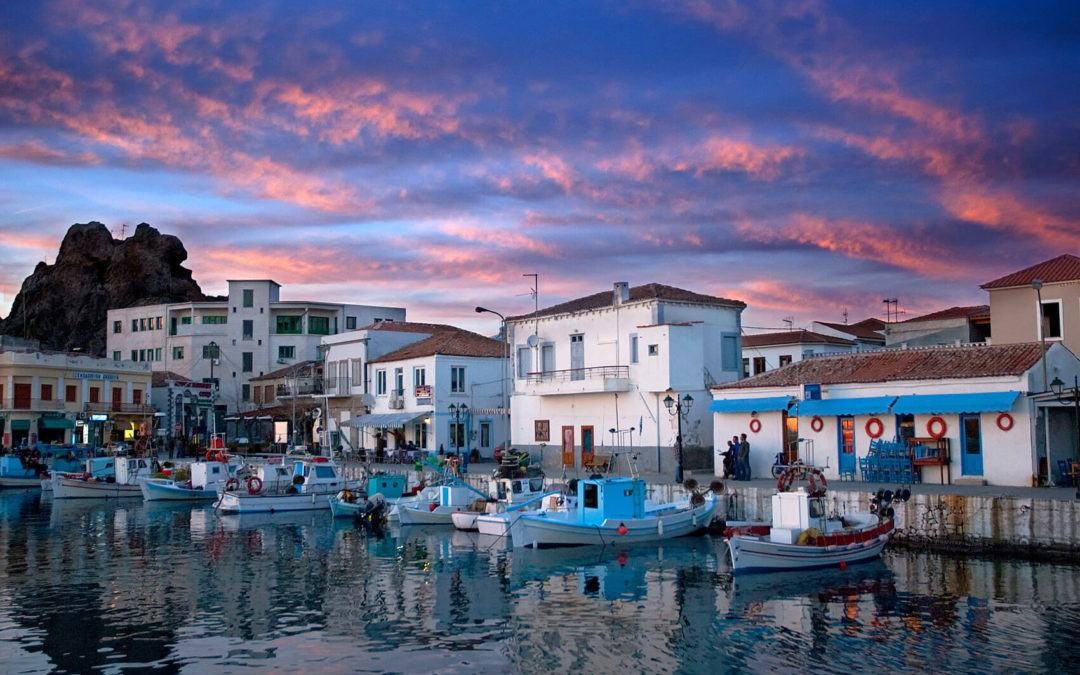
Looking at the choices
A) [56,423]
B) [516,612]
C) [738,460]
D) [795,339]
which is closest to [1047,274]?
[738,460]

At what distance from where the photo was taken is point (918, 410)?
29.0m

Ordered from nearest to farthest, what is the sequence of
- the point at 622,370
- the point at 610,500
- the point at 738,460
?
1. the point at 610,500
2. the point at 738,460
3. the point at 622,370

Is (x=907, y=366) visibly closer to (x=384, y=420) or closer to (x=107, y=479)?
(x=384, y=420)

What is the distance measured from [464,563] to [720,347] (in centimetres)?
1945

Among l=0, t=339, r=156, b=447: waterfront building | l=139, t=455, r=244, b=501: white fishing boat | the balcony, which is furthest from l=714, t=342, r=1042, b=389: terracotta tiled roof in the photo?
l=0, t=339, r=156, b=447: waterfront building

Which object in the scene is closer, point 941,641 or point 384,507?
point 941,641

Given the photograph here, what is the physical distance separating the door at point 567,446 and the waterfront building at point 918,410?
30.3 ft

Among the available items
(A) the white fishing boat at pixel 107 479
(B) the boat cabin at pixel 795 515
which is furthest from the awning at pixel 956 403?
(A) the white fishing boat at pixel 107 479

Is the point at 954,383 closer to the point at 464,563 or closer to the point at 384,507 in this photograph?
the point at 464,563

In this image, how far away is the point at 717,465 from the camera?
36094 mm

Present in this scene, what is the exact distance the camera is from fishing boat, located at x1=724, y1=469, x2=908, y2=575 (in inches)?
878

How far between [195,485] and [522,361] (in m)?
17.6

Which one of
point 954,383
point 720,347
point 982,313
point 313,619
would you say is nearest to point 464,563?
point 313,619

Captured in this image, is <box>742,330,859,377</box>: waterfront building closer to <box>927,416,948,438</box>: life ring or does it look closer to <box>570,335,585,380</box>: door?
<box>570,335,585,380</box>: door
